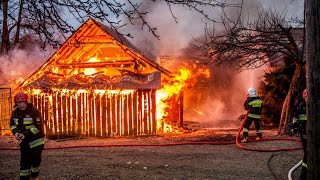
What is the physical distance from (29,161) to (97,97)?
9041 mm

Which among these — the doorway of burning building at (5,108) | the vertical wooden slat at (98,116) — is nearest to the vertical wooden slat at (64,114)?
the vertical wooden slat at (98,116)

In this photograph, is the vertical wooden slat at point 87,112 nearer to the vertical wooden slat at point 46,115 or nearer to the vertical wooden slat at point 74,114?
the vertical wooden slat at point 74,114

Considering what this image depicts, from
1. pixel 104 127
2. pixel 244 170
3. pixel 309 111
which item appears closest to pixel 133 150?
pixel 244 170

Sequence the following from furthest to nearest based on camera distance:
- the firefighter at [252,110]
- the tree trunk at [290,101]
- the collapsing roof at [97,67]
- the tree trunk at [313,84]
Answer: the collapsing roof at [97,67] → the tree trunk at [290,101] → the firefighter at [252,110] → the tree trunk at [313,84]

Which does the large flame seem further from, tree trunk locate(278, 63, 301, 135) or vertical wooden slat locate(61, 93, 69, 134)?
tree trunk locate(278, 63, 301, 135)

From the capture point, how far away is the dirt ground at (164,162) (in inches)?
310

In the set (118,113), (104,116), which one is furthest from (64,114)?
(118,113)

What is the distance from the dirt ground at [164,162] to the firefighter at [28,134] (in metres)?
1.06

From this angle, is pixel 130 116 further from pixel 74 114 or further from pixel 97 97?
pixel 74 114

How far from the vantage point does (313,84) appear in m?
4.24

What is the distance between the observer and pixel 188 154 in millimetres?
10117

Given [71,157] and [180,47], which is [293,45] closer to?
[71,157]

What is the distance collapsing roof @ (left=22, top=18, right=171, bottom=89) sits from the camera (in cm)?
1526

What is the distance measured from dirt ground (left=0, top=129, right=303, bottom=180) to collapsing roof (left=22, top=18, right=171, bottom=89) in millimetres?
4162
